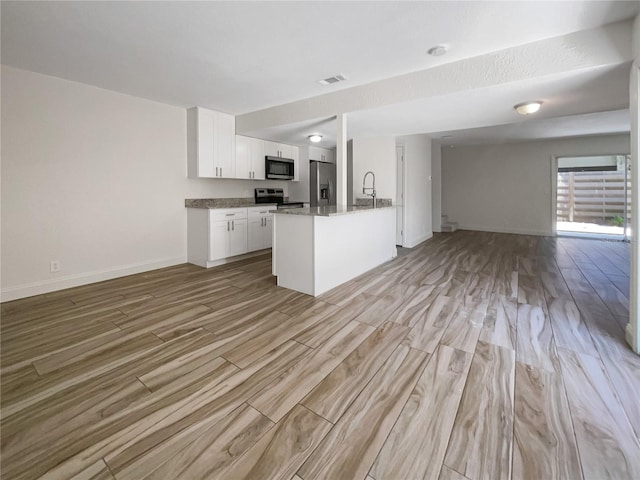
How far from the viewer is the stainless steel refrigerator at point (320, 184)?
639cm

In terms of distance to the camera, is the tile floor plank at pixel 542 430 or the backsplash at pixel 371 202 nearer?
the tile floor plank at pixel 542 430

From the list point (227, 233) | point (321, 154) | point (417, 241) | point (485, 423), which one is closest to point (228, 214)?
point (227, 233)

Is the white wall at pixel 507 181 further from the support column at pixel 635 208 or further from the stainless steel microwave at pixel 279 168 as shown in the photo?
the support column at pixel 635 208

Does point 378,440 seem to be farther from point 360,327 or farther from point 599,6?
point 599,6

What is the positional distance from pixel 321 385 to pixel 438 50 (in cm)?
308

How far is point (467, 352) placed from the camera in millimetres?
2166

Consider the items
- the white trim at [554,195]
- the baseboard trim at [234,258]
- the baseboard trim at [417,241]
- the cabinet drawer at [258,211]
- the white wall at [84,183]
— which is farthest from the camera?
the white trim at [554,195]

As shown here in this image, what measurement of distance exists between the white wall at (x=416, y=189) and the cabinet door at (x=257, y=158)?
2628 millimetres

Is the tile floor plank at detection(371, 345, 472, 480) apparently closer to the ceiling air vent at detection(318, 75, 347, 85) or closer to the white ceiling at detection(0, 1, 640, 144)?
the white ceiling at detection(0, 1, 640, 144)

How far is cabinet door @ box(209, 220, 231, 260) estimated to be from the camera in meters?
4.58

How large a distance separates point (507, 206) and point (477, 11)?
23.3 feet

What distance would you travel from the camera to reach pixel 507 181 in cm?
807

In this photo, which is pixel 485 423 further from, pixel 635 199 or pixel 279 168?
pixel 279 168

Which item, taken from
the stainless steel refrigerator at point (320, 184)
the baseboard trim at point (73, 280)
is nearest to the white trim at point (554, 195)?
the stainless steel refrigerator at point (320, 184)
